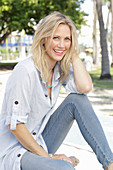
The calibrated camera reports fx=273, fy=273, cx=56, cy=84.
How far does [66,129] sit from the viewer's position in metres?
2.31

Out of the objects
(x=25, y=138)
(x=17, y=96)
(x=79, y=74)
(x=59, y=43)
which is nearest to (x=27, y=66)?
(x=17, y=96)

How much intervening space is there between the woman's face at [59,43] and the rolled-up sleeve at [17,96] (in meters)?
0.32

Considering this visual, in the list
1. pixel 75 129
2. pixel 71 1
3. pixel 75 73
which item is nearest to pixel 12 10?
pixel 71 1

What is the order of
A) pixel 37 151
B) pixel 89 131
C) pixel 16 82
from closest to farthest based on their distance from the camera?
pixel 16 82 < pixel 37 151 < pixel 89 131

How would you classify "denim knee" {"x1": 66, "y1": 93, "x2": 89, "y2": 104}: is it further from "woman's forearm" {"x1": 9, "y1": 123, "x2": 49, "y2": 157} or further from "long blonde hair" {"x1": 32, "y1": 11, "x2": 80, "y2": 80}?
"woman's forearm" {"x1": 9, "y1": 123, "x2": 49, "y2": 157}

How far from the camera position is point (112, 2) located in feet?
59.2

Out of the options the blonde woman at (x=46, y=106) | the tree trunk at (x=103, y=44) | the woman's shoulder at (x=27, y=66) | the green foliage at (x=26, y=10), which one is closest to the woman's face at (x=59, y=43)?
the blonde woman at (x=46, y=106)

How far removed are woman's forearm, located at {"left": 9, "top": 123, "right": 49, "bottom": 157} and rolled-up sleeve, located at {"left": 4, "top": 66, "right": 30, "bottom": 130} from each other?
4cm

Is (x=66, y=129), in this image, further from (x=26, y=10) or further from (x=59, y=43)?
(x=26, y=10)

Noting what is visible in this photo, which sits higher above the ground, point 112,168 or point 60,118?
point 60,118

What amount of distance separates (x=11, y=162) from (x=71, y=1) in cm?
1976

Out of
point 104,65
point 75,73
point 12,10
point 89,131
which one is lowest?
point 104,65

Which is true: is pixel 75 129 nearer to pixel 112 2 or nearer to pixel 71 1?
pixel 112 2

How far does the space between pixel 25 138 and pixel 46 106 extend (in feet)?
0.97
